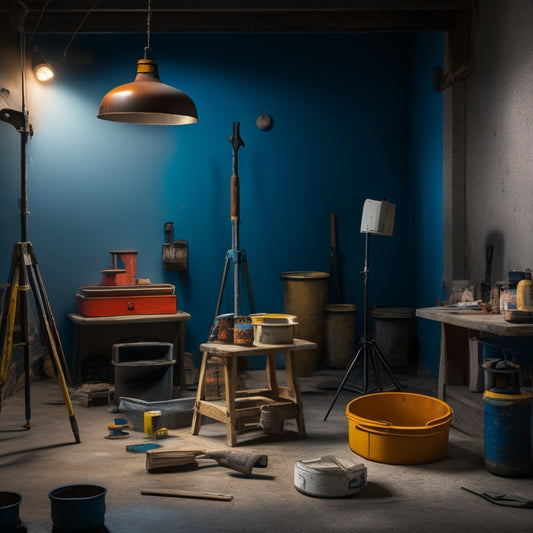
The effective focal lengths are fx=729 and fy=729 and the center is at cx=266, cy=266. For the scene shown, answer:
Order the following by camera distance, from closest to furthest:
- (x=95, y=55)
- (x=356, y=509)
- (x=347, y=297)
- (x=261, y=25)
A: (x=356, y=509) → (x=261, y=25) → (x=95, y=55) → (x=347, y=297)

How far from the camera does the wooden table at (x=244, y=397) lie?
14.9ft

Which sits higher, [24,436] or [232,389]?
[232,389]

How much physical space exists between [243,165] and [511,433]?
161 inches

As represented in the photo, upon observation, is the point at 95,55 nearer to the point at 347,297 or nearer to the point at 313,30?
the point at 313,30

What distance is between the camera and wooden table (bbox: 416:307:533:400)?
3.90 metres

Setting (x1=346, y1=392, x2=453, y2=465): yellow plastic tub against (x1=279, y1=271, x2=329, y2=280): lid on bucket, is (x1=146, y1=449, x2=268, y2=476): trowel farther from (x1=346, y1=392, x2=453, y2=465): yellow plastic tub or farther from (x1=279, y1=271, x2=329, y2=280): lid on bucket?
(x1=279, y1=271, x2=329, y2=280): lid on bucket

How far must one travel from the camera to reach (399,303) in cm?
747

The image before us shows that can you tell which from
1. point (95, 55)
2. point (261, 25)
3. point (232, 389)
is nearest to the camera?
point (232, 389)

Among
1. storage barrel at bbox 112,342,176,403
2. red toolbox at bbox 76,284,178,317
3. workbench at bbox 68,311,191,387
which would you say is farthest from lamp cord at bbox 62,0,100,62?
storage barrel at bbox 112,342,176,403

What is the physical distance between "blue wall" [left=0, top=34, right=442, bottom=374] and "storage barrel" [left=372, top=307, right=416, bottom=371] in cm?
37

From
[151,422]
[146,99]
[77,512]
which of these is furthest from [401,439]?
[146,99]

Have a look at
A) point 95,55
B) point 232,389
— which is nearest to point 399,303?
point 232,389

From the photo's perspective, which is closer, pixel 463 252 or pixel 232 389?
pixel 232 389

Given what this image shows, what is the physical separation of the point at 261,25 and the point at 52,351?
11.0ft
